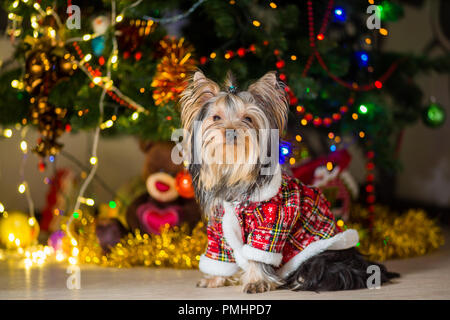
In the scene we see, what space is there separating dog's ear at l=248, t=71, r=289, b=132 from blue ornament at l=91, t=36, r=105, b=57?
44.0 inches

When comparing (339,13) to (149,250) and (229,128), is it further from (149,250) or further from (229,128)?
(149,250)

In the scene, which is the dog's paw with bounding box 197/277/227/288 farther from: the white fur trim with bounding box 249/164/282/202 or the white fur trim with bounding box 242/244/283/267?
the white fur trim with bounding box 249/164/282/202

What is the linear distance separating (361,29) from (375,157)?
77 cm

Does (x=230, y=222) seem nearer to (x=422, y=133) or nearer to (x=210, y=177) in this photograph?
(x=210, y=177)

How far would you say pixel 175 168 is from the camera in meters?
3.47

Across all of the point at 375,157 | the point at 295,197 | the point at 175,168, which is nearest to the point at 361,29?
the point at 375,157

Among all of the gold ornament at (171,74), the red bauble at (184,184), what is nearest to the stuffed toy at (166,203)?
the red bauble at (184,184)

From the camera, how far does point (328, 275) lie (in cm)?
241

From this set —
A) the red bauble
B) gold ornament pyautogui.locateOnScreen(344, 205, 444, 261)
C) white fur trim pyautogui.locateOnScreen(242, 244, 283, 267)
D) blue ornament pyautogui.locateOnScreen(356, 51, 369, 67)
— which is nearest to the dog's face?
white fur trim pyautogui.locateOnScreen(242, 244, 283, 267)

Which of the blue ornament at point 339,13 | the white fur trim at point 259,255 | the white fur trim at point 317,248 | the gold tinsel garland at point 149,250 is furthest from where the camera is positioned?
the blue ornament at point 339,13

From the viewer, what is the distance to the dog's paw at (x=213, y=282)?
2500mm

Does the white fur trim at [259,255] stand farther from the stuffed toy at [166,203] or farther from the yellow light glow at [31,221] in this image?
the yellow light glow at [31,221]

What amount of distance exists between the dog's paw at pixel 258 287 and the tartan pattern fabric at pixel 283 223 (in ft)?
0.41

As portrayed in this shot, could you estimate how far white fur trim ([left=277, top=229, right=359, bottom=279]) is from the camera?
2.45m
